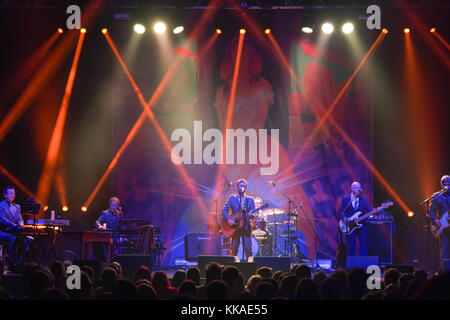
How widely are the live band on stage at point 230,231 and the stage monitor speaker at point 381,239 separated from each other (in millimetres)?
409

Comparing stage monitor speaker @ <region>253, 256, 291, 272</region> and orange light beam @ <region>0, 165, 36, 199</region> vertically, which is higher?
orange light beam @ <region>0, 165, 36, 199</region>

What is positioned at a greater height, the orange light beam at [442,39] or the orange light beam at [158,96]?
the orange light beam at [442,39]

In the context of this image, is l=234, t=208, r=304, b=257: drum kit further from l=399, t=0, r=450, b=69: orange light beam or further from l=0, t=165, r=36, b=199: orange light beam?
l=0, t=165, r=36, b=199: orange light beam

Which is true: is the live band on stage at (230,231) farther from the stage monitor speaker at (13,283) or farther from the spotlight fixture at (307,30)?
the spotlight fixture at (307,30)

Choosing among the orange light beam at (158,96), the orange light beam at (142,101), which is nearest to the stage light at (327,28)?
the orange light beam at (142,101)

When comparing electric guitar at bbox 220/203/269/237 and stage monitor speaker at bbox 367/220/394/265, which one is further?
stage monitor speaker at bbox 367/220/394/265

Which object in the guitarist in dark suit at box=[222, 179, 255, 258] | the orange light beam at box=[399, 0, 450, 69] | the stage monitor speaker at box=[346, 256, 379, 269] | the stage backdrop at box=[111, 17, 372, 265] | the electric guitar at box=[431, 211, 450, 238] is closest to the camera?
the stage monitor speaker at box=[346, 256, 379, 269]

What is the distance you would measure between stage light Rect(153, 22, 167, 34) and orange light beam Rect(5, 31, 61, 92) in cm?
235

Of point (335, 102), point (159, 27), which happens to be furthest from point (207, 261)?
point (159, 27)

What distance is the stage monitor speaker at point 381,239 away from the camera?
10.5m

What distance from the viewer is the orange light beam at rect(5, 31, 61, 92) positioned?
12.0m

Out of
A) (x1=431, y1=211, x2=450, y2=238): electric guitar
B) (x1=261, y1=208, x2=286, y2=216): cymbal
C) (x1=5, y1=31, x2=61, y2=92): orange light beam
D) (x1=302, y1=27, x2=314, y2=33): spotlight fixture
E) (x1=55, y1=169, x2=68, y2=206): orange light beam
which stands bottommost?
(x1=431, y1=211, x2=450, y2=238): electric guitar

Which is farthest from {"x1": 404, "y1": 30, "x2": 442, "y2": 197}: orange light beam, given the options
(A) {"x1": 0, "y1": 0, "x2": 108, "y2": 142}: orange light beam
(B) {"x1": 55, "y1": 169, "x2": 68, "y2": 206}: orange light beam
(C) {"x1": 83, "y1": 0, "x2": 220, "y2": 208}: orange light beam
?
(B) {"x1": 55, "y1": 169, "x2": 68, "y2": 206}: orange light beam

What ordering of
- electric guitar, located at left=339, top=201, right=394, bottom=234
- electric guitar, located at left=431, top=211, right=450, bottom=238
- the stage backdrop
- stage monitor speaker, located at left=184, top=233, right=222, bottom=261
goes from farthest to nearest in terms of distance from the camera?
1. the stage backdrop
2. stage monitor speaker, located at left=184, top=233, right=222, bottom=261
3. electric guitar, located at left=339, top=201, right=394, bottom=234
4. electric guitar, located at left=431, top=211, right=450, bottom=238
